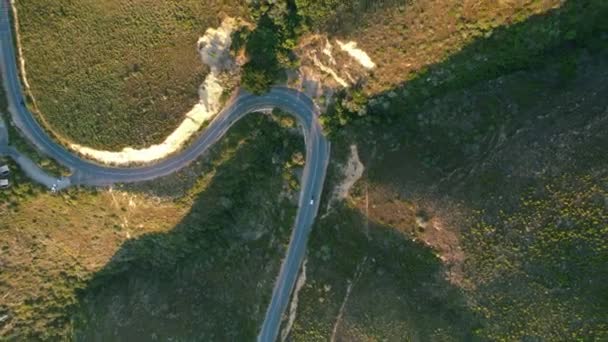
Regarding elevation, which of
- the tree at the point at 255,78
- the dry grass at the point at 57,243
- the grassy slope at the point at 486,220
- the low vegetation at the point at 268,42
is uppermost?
the low vegetation at the point at 268,42

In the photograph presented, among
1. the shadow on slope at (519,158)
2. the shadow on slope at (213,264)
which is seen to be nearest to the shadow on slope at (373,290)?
the shadow on slope at (519,158)

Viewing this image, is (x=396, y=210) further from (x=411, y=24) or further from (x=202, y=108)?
(x=202, y=108)

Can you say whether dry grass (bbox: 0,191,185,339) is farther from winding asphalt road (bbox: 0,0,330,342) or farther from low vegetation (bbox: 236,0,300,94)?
low vegetation (bbox: 236,0,300,94)

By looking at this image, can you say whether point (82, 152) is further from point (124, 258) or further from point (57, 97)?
point (124, 258)

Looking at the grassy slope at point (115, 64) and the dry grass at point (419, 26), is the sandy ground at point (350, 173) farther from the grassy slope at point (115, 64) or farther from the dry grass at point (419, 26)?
the grassy slope at point (115, 64)

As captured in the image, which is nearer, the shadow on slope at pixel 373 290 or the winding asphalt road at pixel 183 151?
the shadow on slope at pixel 373 290

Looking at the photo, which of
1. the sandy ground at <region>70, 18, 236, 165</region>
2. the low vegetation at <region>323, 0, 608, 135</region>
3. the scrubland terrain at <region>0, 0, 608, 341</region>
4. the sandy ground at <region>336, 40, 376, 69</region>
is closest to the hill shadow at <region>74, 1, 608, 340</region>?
the low vegetation at <region>323, 0, 608, 135</region>
